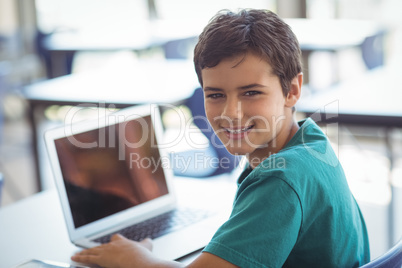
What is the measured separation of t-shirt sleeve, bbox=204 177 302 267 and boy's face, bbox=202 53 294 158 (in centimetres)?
21

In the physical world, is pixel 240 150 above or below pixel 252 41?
below

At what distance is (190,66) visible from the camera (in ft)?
11.3

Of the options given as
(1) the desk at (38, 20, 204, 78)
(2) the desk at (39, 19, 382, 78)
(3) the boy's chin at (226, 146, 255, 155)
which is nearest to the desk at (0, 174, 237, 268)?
(3) the boy's chin at (226, 146, 255, 155)

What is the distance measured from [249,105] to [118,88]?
2014 millimetres

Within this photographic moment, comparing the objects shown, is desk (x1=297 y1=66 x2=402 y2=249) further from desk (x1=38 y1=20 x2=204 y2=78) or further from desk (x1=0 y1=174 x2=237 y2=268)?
desk (x1=38 y1=20 x2=204 y2=78)

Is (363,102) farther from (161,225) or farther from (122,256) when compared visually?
(122,256)

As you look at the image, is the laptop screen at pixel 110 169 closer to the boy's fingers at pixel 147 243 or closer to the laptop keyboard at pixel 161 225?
the laptop keyboard at pixel 161 225

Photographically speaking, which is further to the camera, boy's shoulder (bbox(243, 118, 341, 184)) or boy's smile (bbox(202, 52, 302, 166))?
boy's smile (bbox(202, 52, 302, 166))

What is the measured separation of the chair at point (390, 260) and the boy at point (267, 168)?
0.38 ft

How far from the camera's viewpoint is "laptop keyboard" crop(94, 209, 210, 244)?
53.9 inches

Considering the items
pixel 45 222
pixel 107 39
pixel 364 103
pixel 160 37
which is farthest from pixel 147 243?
pixel 107 39

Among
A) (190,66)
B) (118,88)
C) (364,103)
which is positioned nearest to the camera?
(364,103)

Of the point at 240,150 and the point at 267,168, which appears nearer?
the point at 267,168

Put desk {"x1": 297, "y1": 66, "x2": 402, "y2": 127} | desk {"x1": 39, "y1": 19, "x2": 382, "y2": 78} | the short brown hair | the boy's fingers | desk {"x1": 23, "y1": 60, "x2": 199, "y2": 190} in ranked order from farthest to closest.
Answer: desk {"x1": 39, "y1": 19, "x2": 382, "y2": 78} < desk {"x1": 23, "y1": 60, "x2": 199, "y2": 190} < desk {"x1": 297, "y1": 66, "x2": 402, "y2": 127} < the boy's fingers < the short brown hair
